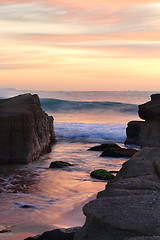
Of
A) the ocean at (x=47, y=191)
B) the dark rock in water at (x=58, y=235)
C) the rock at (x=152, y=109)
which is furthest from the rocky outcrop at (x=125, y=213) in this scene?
the rock at (x=152, y=109)

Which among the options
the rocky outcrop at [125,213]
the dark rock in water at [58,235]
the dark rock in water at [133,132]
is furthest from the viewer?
the dark rock in water at [133,132]

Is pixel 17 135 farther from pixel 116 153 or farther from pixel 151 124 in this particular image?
pixel 151 124

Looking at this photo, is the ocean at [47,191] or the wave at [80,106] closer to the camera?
the ocean at [47,191]

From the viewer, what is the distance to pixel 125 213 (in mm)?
2713

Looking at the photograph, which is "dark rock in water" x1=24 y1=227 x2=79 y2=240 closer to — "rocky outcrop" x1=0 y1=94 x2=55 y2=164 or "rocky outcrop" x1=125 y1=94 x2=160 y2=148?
"rocky outcrop" x1=0 y1=94 x2=55 y2=164

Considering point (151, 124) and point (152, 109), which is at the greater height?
point (152, 109)

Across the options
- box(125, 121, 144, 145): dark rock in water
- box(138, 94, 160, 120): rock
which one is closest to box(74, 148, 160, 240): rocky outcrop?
box(138, 94, 160, 120): rock

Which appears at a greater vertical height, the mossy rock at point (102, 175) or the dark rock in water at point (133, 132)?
the mossy rock at point (102, 175)

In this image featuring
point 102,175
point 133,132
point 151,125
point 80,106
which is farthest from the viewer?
point 80,106

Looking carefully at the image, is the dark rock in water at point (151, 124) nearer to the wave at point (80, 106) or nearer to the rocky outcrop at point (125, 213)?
the rocky outcrop at point (125, 213)

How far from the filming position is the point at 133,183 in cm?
347

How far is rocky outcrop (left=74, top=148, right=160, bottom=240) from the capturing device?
101 inches

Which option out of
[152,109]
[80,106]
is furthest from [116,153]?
[80,106]

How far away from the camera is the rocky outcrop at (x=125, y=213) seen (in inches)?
101
